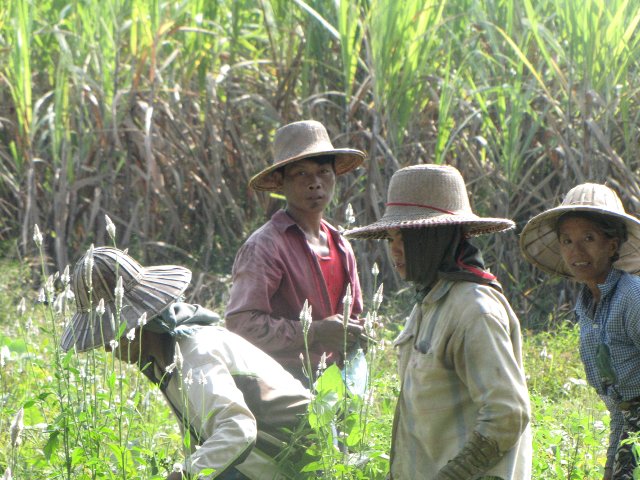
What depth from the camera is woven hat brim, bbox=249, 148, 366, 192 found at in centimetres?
390

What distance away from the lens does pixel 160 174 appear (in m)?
7.18

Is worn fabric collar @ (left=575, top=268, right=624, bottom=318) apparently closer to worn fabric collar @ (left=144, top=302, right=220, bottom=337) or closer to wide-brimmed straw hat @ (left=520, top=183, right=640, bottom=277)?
wide-brimmed straw hat @ (left=520, top=183, right=640, bottom=277)

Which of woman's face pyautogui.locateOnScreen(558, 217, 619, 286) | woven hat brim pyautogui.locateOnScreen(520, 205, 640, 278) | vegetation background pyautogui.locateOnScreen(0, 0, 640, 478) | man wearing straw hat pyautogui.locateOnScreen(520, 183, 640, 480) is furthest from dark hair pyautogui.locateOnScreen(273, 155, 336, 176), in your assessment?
vegetation background pyautogui.locateOnScreen(0, 0, 640, 478)

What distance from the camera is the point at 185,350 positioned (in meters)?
2.89

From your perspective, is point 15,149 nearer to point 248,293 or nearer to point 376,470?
point 248,293

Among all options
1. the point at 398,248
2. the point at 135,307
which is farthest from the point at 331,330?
the point at 398,248

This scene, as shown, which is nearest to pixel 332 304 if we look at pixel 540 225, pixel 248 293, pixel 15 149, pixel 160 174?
pixel 248 293

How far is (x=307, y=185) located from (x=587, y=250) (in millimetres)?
1140

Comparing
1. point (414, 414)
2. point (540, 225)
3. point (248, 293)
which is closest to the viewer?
point (414, 414)

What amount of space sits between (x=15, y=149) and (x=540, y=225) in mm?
4884

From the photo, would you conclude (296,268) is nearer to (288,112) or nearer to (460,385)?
(460,385)

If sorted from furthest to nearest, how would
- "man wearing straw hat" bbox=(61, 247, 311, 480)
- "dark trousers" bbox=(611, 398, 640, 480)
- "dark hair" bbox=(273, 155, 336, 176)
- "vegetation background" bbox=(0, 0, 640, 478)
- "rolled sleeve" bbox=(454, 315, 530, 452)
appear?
"vegetation background" bbox=(0, 0, 640, 478) < "dark hair" bbox=(273, 155, 336, 176) < "dark trousers" bbox=(611, 398, 640, 480) < "man wearing straw hat" bbox=(61, 247, 311, 480) < "rolled sleeve" bbox=(454, 315, 530, 452)

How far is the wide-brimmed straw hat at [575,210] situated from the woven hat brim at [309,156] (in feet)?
2.69

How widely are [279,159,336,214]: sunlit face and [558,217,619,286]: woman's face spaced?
101cm
